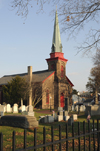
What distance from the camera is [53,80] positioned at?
3981 cm

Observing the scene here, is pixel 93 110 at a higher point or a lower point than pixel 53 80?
lower

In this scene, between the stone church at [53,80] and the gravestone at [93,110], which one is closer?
the gravestone at [93,110]

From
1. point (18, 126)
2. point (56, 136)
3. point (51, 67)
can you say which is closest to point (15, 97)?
point (51, 67)

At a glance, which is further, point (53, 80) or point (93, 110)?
point (53, 80)

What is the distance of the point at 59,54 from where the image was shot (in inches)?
1626

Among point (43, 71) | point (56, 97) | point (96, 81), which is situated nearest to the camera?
point (56, 97)

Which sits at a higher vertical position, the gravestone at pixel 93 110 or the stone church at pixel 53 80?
the stone church at pixel 53 80

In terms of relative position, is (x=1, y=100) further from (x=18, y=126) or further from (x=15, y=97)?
(x=18, y=126)

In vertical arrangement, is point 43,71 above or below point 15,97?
above

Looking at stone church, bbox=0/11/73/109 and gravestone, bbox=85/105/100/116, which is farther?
stone church, bbox=0/11/73/109

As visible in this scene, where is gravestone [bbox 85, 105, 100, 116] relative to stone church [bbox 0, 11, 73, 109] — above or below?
below

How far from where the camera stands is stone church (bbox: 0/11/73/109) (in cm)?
3684

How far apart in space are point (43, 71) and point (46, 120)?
27330 millimetres

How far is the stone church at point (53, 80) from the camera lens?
3684 centimetres
